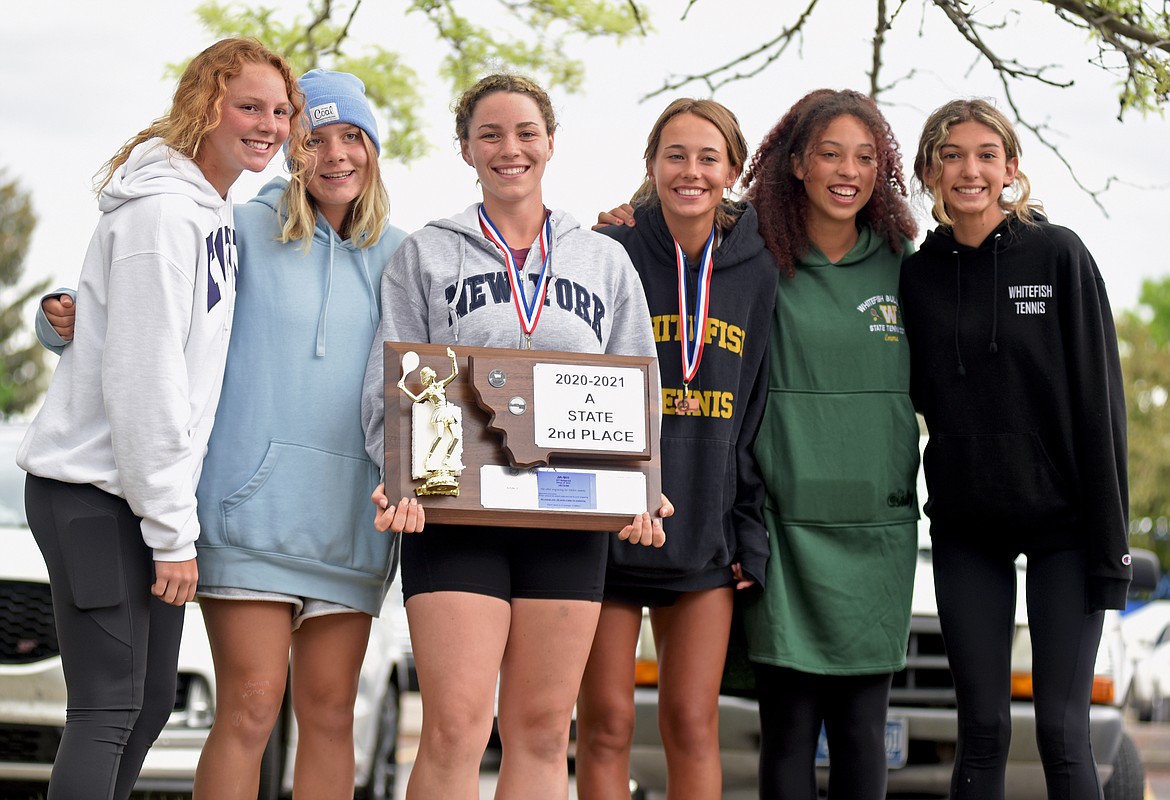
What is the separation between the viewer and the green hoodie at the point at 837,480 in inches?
191

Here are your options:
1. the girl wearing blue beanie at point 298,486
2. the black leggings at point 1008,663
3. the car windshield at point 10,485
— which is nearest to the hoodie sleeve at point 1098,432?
the black leggings at point 1008,663

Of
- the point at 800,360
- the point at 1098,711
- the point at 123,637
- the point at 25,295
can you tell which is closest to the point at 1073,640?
the point at 800,360

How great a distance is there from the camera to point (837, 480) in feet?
15.9

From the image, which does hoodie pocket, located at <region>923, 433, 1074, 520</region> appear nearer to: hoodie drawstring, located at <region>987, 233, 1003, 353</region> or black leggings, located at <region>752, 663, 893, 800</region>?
hoodie drawstring, located at <region>987, 233, 1003, 353</region>

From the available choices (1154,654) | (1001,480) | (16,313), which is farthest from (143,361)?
(16,313)

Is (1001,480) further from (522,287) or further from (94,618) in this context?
(94,618)

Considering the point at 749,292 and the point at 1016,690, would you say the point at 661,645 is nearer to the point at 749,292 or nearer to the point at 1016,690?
the point at 749,292

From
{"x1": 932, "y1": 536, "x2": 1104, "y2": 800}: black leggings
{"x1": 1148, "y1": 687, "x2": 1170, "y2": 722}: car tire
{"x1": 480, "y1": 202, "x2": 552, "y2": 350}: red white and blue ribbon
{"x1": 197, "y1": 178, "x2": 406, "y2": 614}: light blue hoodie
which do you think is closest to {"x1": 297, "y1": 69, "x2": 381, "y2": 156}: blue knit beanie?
{"x1": 197, "y1": 178, "x2": 406, "y2": 614}: light blue hoodie

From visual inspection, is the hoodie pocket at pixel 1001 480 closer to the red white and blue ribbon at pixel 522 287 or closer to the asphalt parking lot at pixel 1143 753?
the red white and blue ribbon at pixel 522 287

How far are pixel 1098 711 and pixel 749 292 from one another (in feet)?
8.63

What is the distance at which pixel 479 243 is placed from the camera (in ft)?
14.3

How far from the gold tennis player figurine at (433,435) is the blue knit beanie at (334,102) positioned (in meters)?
0.90

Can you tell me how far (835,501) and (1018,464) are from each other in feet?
2.02

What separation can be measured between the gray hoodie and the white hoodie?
1.83 feet
